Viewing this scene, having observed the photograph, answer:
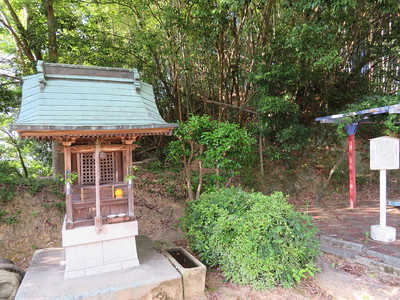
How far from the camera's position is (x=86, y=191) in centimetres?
427

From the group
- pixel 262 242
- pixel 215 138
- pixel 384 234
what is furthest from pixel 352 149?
pixel 262 242

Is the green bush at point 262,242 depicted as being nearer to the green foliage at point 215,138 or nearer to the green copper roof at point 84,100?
the green foliage at point 215,138

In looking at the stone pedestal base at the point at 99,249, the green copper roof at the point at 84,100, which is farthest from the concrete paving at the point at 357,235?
the green copper roof at the point at 84,100

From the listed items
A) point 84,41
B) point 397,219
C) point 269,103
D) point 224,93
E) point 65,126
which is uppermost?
point 84,41

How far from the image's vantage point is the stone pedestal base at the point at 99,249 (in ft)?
13.3

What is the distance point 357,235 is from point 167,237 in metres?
5.08

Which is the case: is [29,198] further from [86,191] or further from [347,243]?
[347,243]

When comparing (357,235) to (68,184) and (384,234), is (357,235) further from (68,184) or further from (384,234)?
(68,184)

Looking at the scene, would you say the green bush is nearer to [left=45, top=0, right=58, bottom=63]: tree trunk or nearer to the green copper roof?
the green copper roof

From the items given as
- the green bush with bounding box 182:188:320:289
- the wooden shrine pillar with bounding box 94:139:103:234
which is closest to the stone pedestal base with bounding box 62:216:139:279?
the wooden shrine pillar with bounding box 94:139:103:234

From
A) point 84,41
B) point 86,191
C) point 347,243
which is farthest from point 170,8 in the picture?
point 347,243

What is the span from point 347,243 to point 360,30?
8181 mm

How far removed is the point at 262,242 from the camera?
376 cm

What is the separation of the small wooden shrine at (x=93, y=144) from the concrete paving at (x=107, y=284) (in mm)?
267
